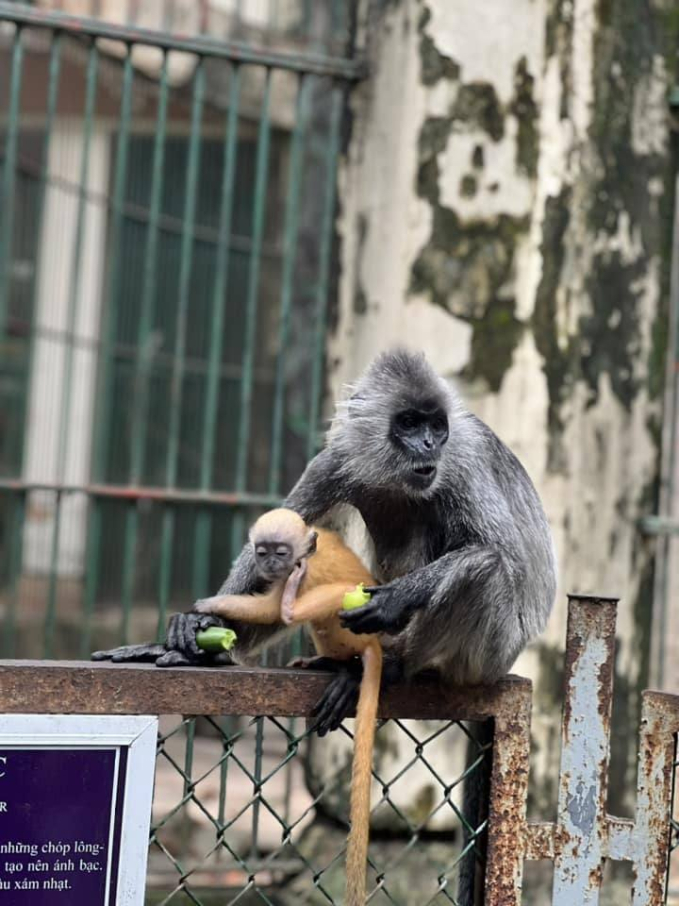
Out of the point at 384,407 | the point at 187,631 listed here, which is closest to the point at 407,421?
the point at 384,407

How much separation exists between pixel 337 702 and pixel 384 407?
3.68ft

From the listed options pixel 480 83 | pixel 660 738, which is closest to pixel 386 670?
pixel 660 738

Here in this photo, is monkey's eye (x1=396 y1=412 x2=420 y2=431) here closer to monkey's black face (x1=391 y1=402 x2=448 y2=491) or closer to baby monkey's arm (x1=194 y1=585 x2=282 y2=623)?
monkey's black face (x1=391 y1=402 x2=448 y2=491)

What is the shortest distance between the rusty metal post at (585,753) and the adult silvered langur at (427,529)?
14.1 inches

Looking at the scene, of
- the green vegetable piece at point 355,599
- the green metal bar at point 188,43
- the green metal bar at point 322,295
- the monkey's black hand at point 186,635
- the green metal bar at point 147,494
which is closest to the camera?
the monkey's black hand at point 186,635

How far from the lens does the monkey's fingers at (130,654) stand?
2.52 meters

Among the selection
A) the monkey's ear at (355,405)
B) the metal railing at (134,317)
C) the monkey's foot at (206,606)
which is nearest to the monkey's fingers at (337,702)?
the monkey's foot at (206,606)

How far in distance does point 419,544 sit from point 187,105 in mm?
7337

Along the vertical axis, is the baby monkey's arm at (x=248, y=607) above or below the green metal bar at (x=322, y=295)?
below

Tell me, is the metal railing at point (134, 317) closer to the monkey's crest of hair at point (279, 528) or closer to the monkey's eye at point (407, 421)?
the monkey's eye at point (407, 421)

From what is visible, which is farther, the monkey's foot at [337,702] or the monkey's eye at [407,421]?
the monkey's eye at [407,421]

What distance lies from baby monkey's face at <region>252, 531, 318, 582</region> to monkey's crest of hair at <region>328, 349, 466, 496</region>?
48 centimetres

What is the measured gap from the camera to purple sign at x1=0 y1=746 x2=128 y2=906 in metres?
2.07

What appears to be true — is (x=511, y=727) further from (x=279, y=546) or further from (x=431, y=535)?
(x=431, y=535)
